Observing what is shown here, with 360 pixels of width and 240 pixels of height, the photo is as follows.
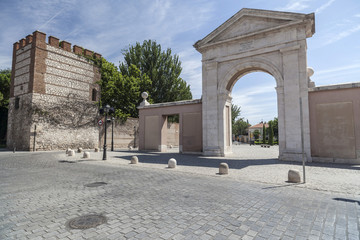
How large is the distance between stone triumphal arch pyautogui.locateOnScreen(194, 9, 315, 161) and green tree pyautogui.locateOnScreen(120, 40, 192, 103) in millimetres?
17293

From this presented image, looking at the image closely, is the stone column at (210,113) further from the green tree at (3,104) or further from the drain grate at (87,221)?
the green tree at (3,104)

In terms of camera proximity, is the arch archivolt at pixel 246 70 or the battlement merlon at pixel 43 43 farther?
the battlement merlon at pixel 43 43

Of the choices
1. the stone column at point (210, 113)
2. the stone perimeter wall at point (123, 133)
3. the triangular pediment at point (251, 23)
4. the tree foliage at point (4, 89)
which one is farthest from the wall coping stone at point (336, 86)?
the tree foliage at point (4, 89)

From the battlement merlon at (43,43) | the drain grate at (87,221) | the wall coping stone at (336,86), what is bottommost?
the drain grate at (87,221)

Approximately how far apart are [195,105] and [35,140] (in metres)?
16.6

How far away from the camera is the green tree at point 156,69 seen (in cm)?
3344

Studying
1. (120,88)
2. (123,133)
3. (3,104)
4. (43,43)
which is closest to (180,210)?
(123,133)

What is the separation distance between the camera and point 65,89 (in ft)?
77.3

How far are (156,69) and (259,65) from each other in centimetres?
2180

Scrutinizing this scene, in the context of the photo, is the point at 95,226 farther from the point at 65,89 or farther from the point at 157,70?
the point at 157,70

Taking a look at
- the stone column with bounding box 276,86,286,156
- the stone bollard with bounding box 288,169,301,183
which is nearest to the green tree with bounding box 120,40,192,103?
the stone column with bounding box 276,86,286,156

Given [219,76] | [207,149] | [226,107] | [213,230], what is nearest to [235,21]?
[219,76]

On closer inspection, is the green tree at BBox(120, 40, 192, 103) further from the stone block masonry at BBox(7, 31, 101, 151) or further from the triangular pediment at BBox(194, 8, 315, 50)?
the triangular pediment at BBox(194, 8, 315, 50)

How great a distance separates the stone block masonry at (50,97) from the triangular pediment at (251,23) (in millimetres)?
16137
